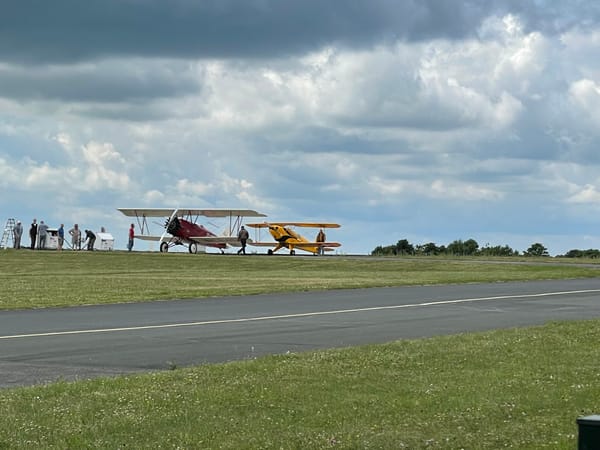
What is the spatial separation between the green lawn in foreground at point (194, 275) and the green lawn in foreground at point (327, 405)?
12.5 meters

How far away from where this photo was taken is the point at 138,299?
24.4 meters

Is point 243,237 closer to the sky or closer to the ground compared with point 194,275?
closer to the sky

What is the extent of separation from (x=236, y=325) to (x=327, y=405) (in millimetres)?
8898

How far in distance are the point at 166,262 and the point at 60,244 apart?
61.2 feet

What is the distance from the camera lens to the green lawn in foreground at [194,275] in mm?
26484

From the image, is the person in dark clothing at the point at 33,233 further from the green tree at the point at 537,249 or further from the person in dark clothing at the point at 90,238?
the green tree at the point at 537,249

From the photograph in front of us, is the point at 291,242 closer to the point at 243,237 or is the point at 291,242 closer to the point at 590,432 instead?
the point at 243,237

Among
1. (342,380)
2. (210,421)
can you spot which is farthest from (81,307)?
(210,421)

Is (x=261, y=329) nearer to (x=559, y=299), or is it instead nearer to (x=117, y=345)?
(x=117, y=345)

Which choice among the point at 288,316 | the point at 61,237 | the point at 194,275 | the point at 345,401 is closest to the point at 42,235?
the point at 61,237

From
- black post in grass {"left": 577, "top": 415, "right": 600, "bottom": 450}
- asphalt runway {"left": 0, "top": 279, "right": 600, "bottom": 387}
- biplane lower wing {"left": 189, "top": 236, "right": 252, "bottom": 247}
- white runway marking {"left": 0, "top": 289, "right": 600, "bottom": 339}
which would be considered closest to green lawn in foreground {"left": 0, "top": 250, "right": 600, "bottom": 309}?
asphalt runway {"left": 0, "top": 279, "right": 600, "bottom": 387}

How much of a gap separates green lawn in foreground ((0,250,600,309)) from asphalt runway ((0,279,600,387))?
9.60 ft

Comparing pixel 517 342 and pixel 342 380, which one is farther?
pixel 517 342

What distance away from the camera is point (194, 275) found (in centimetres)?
4069
